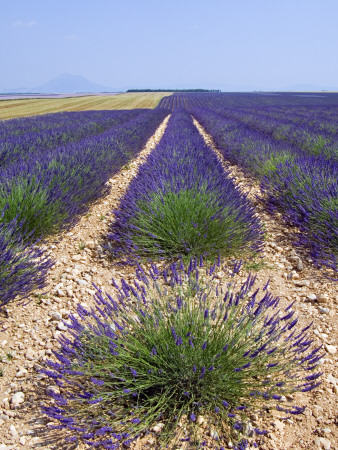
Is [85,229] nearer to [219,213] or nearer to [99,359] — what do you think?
[219,213]

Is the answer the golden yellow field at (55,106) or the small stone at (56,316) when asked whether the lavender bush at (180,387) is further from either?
the golden yellow field at (55,106)

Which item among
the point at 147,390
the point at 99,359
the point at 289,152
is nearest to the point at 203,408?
the point at 147,390

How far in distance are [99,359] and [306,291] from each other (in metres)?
1.81

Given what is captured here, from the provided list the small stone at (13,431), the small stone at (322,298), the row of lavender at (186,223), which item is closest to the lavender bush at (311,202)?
the small stone at (322,298)

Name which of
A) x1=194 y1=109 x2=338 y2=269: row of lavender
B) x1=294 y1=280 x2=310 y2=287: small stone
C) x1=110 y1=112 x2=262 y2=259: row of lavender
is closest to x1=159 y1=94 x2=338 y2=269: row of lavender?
x1=194 y1=109 x2=338 y2=269: row of lavender

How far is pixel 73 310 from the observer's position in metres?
2.67

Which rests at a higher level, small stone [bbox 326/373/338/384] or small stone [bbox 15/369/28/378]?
small stone [bbox 326/373/338/384]

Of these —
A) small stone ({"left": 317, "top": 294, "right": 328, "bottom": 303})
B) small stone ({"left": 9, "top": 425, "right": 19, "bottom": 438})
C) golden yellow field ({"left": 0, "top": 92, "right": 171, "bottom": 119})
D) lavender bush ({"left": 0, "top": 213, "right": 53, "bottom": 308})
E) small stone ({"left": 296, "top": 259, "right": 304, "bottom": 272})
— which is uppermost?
lavender bush ({"left": 0, "top": 213, "right": 53, "bottom": 308})

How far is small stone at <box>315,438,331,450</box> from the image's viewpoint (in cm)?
151

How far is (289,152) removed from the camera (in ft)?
21.3

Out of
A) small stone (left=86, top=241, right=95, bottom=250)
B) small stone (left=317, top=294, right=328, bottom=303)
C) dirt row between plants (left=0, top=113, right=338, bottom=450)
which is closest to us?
dirt row between plants (left=0, top=113, right=338, bottom=450)

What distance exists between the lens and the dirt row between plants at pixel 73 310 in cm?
163

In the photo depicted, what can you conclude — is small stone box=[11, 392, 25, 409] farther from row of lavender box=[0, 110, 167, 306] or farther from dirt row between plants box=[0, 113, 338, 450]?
row of lavender box=[0, 110, 167, 306]

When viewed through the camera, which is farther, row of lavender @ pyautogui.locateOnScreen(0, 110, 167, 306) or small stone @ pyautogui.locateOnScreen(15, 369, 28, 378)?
row of lavender @ pyautogui.locateOnScreen(0, 110, 167, 306)
